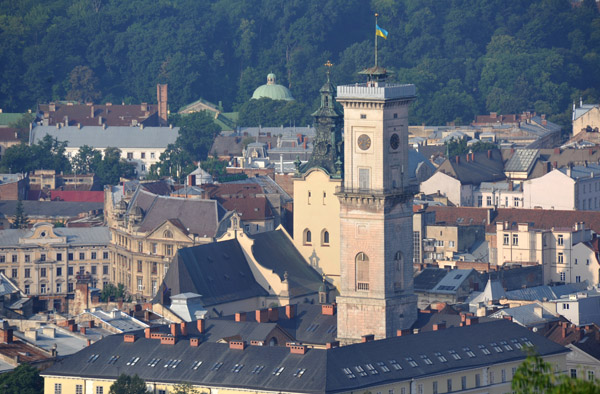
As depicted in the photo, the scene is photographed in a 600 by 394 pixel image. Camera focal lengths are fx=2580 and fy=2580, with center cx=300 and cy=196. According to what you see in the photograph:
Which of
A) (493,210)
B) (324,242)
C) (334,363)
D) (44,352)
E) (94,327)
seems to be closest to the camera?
(334,363)

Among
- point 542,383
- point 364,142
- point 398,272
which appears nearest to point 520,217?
point 398,272

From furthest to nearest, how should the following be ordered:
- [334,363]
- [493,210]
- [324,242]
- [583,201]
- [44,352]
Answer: [583,201], [493,210], [324,242], [44,352], [334,363]

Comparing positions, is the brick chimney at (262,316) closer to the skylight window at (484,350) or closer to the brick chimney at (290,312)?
the brick chimney at (290,312)

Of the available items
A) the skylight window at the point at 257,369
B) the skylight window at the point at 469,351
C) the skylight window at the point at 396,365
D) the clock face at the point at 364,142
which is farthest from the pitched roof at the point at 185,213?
the skylight window at the point at 257,369

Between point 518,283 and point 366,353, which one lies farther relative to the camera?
point 518,283

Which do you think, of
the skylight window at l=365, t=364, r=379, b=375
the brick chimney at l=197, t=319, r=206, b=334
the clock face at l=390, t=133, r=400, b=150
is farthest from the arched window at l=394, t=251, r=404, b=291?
the skylight window at l=365, t=364, r=379, b=375

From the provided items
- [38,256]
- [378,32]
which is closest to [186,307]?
Answer: [378,32]

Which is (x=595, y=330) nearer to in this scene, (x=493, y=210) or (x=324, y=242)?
(x=324, y=242)
